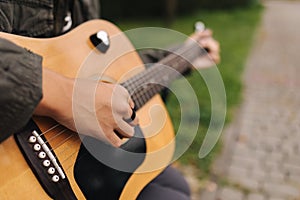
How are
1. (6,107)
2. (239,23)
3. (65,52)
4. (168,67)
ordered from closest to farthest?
(6,107)
(65,52)
(168,67)
(239,23)

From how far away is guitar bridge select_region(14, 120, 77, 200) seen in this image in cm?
108

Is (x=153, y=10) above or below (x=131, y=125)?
below

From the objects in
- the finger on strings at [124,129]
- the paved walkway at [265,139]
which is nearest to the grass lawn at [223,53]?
the paved walkway at [265,139]

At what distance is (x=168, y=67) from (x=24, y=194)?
0.99 meters

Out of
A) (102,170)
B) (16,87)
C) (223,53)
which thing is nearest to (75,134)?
(102,170)

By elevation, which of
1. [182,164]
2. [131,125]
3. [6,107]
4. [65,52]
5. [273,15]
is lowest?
[273,15]

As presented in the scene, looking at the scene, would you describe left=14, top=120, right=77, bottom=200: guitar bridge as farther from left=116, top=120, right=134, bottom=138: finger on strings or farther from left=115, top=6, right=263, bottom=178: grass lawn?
left=115, top=6, right=263, bottom=178: grass lawn

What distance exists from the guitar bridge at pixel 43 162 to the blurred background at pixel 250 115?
4.49 feet

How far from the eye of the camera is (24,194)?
107 centimetres

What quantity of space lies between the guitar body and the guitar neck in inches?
1.6

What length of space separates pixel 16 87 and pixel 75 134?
1.05ft

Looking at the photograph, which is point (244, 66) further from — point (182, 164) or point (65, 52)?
point (65, 52)

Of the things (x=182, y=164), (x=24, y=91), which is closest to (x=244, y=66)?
(x=182, y=164)

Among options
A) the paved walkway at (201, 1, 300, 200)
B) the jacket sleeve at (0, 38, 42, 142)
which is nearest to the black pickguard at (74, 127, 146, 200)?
the jacket sleeve at (0, 38, 42, 142)
